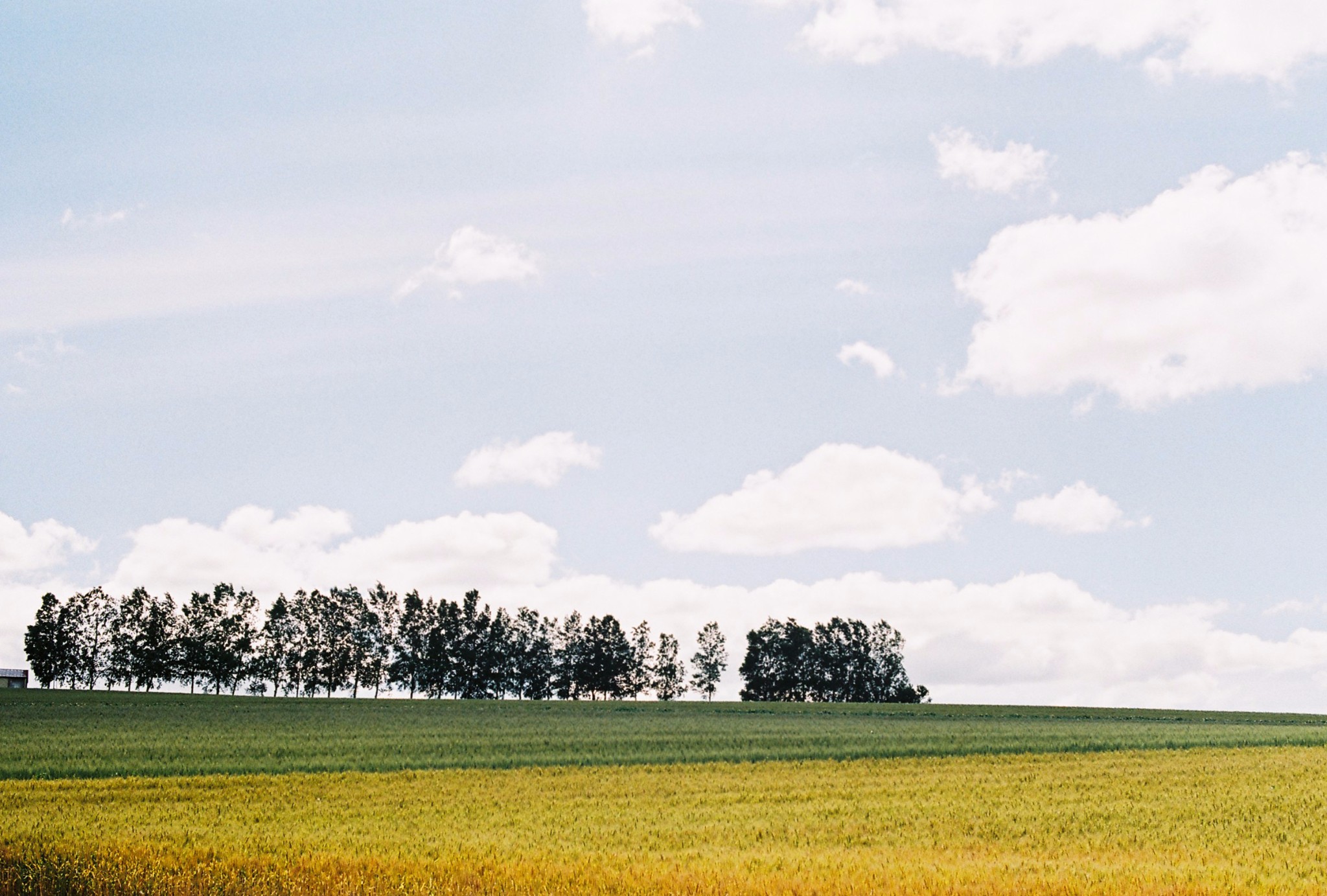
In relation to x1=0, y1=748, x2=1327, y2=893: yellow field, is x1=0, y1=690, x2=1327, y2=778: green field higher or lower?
lower

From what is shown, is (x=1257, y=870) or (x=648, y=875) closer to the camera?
(x=648, y=875)

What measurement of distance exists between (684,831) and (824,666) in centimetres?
14608

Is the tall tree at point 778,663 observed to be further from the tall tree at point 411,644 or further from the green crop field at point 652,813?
the green crop field at point 652,813

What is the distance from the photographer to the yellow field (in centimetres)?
1625

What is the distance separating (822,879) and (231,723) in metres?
51.0

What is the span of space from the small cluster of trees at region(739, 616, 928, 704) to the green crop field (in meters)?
110

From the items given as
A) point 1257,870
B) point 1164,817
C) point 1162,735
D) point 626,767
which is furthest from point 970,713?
point 1257,870

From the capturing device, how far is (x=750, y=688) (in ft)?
534

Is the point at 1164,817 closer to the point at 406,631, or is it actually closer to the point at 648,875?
the point at 648,875

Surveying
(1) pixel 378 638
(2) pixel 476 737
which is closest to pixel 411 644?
(1) pixel 378 638

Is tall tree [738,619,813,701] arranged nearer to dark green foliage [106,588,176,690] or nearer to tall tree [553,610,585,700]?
tall tree [553,610,585,700]

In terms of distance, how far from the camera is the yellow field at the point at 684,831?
16.2 m

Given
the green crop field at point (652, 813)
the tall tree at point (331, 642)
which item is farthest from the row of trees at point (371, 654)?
the green crop field at point (652, 813)

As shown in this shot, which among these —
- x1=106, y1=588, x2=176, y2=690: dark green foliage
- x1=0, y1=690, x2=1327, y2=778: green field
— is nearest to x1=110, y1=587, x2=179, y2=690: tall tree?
x1=106, y1=588, x2=176, y2=690: dark green foliage
